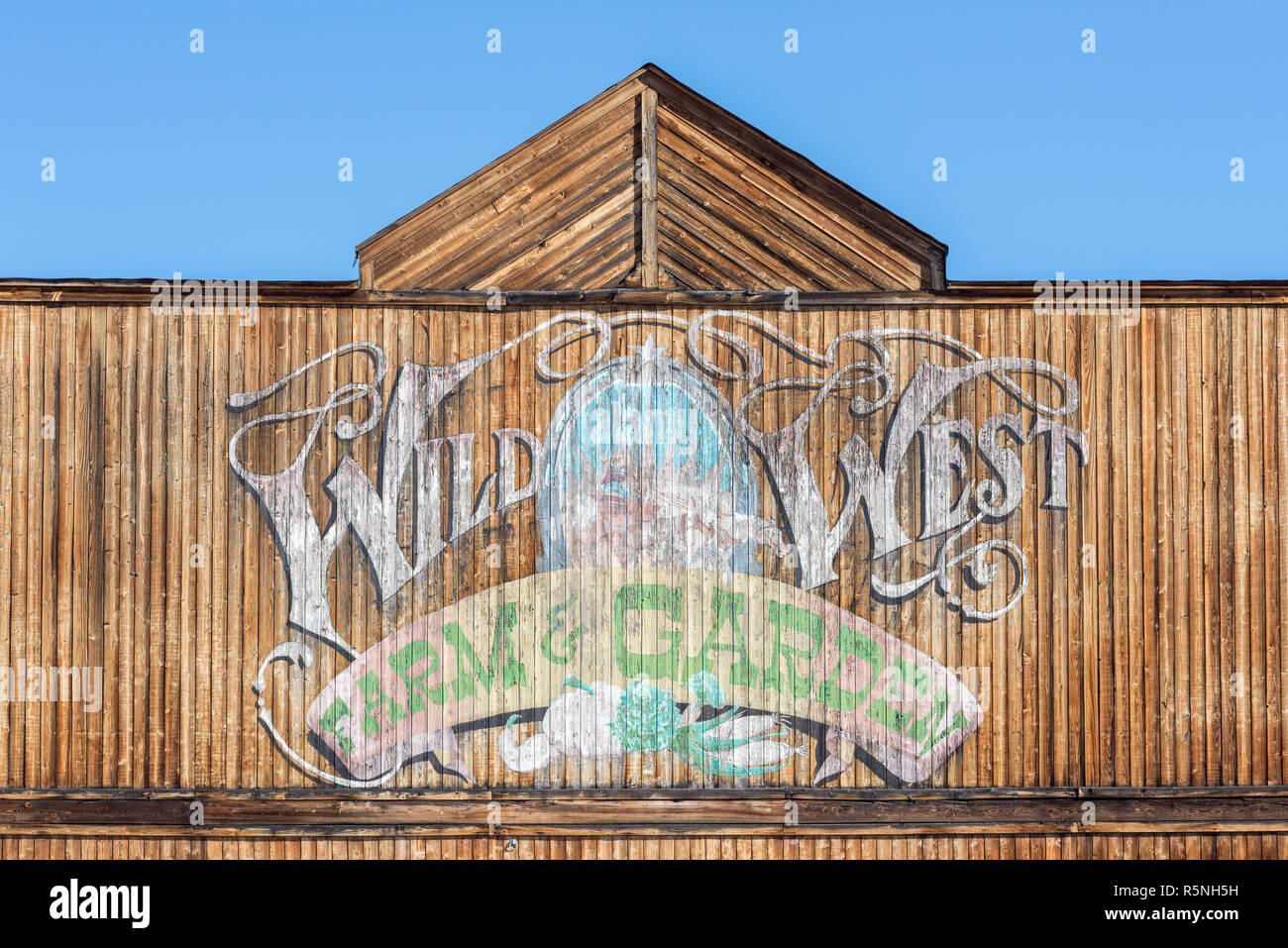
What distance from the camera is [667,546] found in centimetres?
828

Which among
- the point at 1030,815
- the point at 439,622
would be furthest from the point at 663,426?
the point at 1030,815

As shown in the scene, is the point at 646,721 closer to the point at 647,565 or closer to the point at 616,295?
the point at 647,565

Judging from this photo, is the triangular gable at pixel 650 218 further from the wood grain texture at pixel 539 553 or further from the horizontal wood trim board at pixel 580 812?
the horizontal wood trim board at pixel 580 812

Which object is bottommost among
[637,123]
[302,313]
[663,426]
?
[663,426]

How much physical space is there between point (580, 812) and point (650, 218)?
15.8 feet

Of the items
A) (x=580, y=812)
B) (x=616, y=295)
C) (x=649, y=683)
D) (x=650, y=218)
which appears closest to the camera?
(x=580, y=812)

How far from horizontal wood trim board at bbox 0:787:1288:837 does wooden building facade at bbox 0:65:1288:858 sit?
0.03 meters

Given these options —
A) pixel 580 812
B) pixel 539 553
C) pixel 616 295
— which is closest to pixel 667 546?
pixel 539 553

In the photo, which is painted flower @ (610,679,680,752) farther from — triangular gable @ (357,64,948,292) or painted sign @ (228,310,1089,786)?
triangular gable @ (357,64,948,292)

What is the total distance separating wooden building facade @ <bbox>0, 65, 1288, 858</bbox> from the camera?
321 inches

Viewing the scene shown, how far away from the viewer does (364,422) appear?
834 centimetres

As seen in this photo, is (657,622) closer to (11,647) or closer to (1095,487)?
(1095,487)

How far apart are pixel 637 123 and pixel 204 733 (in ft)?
19.9

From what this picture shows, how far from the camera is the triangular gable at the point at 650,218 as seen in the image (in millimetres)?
8453
